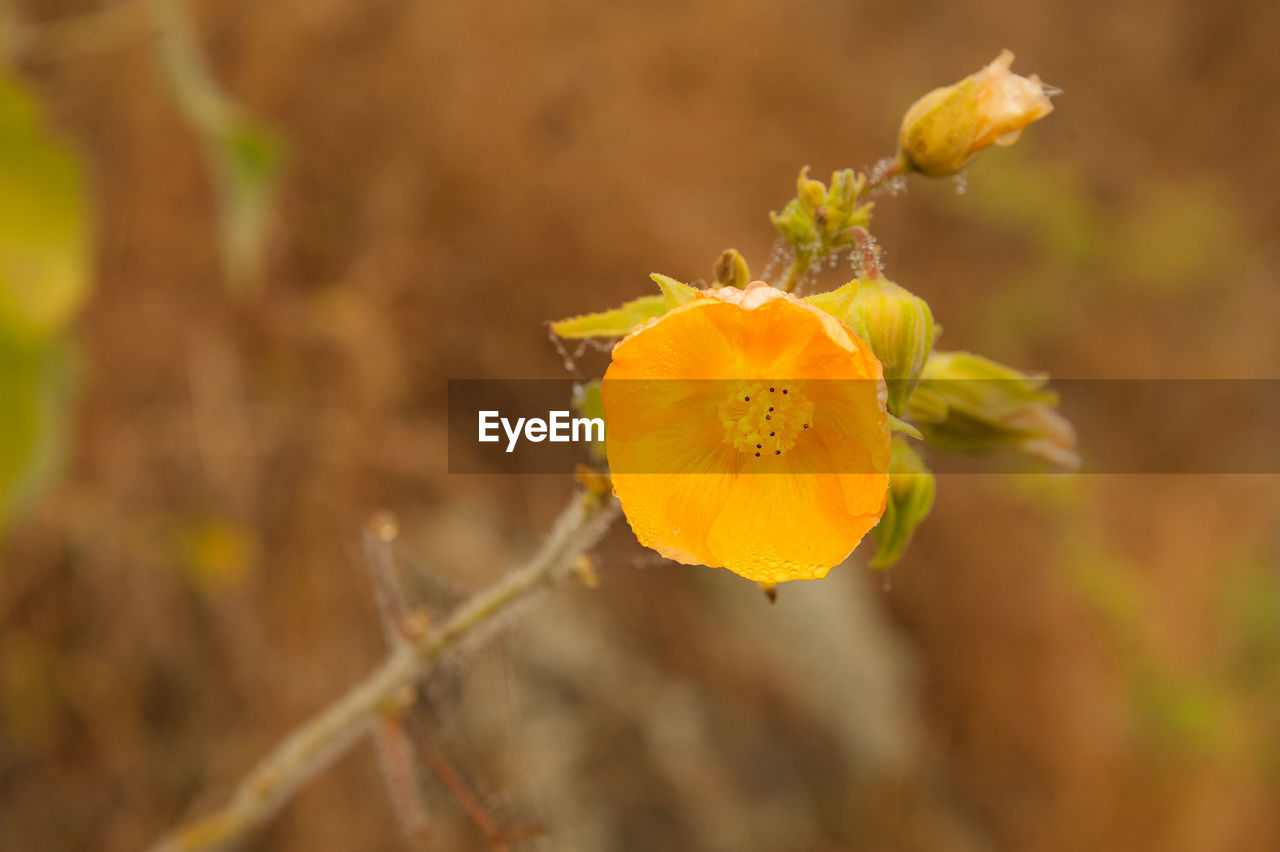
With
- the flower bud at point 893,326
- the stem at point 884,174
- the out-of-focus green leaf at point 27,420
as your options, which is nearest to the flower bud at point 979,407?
the flower bud at point 893,326

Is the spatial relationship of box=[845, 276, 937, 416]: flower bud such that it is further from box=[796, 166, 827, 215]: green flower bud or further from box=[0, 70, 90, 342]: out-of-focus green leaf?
box=[0, 70, 90, 342]: out-of-focus green leaf

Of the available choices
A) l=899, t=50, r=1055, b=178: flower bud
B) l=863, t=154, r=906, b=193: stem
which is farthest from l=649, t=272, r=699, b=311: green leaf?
l=899, t=50, r=1055, b=178: flower bud

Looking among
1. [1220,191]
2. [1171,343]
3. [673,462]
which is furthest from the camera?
[1220,191]

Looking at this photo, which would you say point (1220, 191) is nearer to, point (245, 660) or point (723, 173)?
point (723, 173)

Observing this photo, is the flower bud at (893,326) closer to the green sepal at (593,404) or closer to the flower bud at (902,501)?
the flower bud at (902,501)

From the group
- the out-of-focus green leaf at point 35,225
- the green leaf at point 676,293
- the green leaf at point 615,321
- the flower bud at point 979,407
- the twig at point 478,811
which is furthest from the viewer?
the out-of-focus green leaf at point 35,225

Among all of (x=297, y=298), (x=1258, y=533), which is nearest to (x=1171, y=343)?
(x=1258, y=533)
